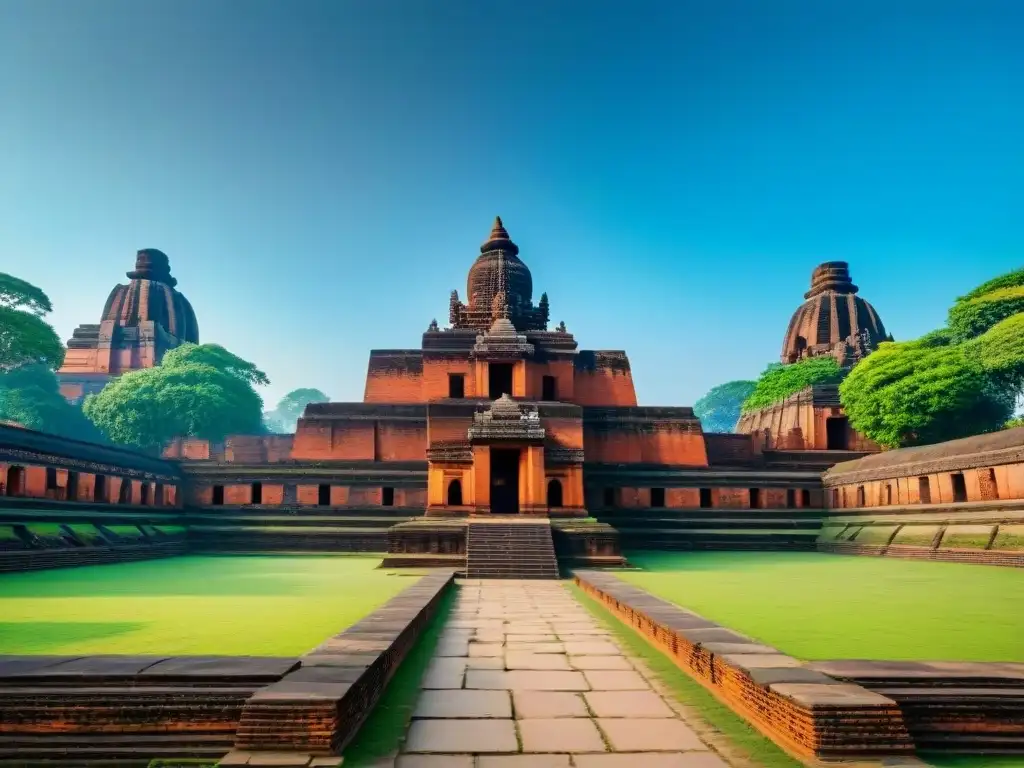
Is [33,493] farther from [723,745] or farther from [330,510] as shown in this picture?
[723,745]

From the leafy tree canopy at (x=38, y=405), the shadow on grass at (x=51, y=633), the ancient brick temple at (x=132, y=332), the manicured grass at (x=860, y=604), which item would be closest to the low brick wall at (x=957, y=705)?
the manicured grass at (x=860, y=604)

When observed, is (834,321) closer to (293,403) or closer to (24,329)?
(24,329)

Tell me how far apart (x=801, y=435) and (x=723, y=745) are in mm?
37724

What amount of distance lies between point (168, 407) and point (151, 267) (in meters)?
26.7

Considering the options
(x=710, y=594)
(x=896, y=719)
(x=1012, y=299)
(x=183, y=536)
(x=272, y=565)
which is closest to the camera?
(x=896, y=719)

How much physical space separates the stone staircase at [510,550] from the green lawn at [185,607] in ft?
7.53

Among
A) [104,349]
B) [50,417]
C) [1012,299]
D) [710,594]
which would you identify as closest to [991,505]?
[710,594]

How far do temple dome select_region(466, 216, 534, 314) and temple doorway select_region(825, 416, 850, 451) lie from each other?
16971mm

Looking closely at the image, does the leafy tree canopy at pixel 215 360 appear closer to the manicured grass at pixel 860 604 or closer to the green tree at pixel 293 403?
the manicured grass at pixel 860 604

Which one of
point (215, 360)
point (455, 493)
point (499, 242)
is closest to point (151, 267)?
point (215, 360)

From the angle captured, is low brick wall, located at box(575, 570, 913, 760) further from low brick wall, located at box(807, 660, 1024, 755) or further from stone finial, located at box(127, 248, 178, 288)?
stone finial, located at box(127, 248, 178, 288)

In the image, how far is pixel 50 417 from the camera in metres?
50.7

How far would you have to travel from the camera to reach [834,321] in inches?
2127

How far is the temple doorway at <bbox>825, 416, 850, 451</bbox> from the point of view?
39562 mm
